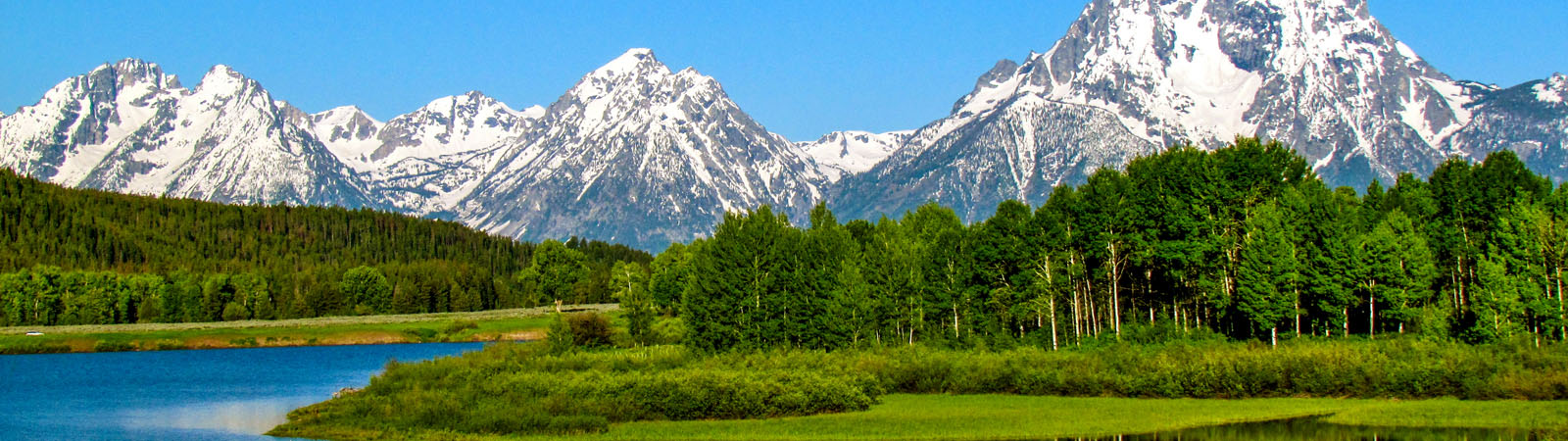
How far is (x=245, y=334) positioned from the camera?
167625mm

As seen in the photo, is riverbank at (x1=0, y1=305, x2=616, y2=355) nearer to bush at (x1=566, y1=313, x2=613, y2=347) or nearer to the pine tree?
bush at (x1=566, y1=313, x2=613, y2=347)

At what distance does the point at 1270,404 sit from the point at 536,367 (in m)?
41.2

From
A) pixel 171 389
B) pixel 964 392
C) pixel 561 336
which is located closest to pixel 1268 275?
pixel 964 392

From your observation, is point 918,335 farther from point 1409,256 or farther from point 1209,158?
point 1409,256

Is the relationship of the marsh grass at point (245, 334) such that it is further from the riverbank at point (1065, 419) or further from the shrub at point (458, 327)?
the riverbank at point (1065, 419)

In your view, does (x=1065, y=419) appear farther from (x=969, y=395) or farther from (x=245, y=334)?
(x=245, y=334)

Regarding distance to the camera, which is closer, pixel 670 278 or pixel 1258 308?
pixel 1258 308

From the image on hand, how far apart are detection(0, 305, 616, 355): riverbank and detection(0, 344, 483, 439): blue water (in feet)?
30.9

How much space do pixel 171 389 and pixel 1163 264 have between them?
6933 cm

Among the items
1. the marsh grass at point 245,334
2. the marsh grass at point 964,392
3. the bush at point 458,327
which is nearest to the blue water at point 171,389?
the marsh grass at point 964,392

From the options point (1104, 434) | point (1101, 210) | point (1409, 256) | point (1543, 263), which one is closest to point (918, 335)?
point (1101, 210)

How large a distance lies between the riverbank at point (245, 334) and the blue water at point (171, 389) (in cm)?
941

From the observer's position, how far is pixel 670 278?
522 ft

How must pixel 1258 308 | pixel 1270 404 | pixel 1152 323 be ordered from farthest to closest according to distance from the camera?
pixel 1152 323 < pixel 1258 308 < pixel 1270 404
